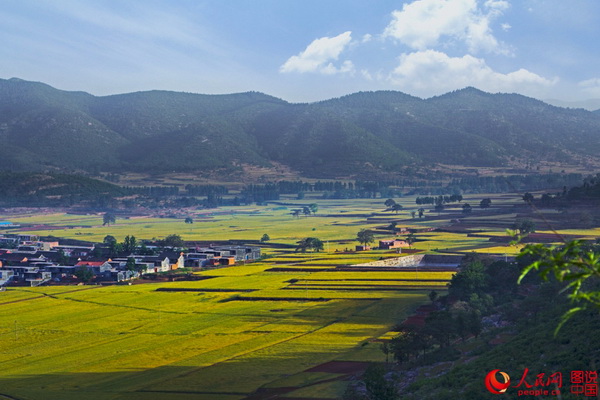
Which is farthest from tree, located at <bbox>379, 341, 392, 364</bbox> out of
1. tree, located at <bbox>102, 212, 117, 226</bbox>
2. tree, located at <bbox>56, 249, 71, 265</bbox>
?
tree, located at <bbox>102, 212, 117, 226</bbox>

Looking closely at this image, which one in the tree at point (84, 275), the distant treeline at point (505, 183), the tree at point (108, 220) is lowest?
the tree at point (84, 275)

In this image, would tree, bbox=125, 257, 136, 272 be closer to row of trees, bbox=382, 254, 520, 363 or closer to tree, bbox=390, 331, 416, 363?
row of trees, bbox=382, 254, 520, 363

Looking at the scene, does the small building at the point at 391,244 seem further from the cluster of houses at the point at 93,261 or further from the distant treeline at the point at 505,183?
the distant treeline at the point at 505,183

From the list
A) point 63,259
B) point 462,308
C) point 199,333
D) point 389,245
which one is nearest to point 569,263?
point 462,308

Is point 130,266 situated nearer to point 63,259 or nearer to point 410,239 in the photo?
point 63,259

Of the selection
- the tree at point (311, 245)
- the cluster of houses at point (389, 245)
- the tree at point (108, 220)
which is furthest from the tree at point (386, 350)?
the tree at point (108, 220)

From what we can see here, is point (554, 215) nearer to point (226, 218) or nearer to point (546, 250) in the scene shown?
point (226, 218)

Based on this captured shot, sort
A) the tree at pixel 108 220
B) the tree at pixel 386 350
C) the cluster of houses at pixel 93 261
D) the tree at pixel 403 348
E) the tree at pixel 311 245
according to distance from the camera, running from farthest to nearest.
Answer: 1. the tree at pixel 108 220
2. the tree at pixel 311 245
3. the cluster of houses at pixel 93 261
4. the tree at pixel 386 350
5. the tree at pixel 403 348
